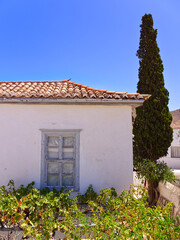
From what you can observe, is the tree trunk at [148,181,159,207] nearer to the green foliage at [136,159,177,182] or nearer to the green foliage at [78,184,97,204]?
the green foliage at [136,159,177,182]

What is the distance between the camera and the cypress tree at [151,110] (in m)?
9.05

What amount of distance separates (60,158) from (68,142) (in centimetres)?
53

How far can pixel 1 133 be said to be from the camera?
5742 millimetres

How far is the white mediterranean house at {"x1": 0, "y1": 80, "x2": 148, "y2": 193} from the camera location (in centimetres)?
564

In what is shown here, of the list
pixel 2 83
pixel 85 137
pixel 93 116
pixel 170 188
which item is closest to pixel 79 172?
pixel 85 137

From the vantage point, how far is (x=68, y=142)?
5.81 m

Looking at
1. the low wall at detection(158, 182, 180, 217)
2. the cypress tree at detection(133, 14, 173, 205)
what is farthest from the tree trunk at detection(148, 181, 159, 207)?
the low wall at detection(158, 182, 180, 217)

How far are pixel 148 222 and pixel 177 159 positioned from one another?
64.8 ft

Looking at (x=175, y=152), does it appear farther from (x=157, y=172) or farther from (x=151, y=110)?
(x=157, y=172)

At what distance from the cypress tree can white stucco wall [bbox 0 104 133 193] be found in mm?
3081

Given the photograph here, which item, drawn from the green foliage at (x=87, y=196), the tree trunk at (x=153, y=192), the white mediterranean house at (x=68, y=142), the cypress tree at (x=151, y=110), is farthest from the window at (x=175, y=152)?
the green foliage at (x=87, y=196)

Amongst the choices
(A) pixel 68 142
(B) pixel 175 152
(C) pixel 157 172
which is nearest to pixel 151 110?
(C) pixel 157 172

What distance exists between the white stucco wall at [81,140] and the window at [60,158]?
0.54 feet

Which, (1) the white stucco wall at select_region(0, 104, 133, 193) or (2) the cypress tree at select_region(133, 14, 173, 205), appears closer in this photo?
(1) the white stucco wall at select_region(0, 104, 133, 193)
